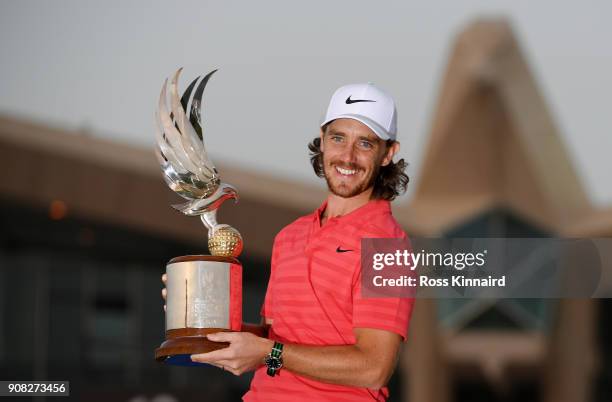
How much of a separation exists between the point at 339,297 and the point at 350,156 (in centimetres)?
47

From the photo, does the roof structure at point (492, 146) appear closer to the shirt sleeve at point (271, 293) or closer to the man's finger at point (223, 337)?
the shirt sleeve at point (271, 293)

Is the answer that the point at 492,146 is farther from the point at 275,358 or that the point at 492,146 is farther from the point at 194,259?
the point at 275,358

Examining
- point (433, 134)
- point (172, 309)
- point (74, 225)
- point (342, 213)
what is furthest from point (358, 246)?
point (433, 134)

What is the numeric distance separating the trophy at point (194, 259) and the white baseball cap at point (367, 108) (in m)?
0.53

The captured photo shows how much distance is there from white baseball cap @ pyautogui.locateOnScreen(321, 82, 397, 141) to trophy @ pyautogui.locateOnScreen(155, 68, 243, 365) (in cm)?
53

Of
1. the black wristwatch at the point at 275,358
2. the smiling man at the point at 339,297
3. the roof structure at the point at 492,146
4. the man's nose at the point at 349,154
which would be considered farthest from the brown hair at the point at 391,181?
the roof structure at the point at 492,146

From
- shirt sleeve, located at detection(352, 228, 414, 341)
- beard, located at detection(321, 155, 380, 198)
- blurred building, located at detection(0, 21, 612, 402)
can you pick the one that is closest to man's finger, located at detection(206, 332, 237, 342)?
shirt sleeve, located at detection(352, 228, 414, 341)

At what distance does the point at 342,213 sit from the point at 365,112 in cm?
39

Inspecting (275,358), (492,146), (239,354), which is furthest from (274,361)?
(492,146)

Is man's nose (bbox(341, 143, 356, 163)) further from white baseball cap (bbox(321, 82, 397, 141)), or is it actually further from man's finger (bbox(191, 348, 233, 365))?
man's finger (bbox(191, 348, 233, 365))

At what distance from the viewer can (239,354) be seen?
10.6 ft

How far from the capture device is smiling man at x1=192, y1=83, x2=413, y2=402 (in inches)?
128

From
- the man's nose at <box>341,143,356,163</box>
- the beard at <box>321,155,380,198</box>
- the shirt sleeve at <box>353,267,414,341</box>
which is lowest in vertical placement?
the shirt sleeve at <box>353,267,414,341</box>

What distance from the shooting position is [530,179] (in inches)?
1232
